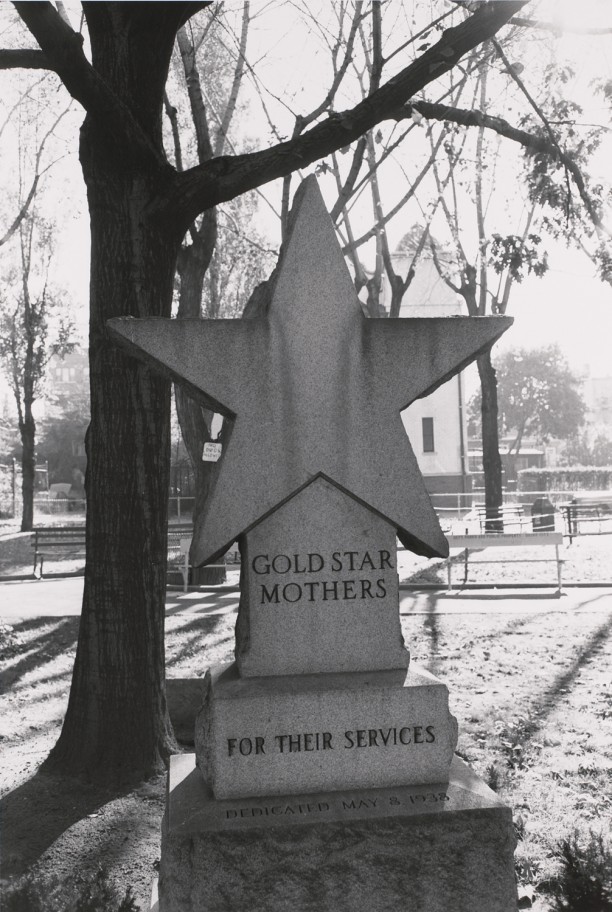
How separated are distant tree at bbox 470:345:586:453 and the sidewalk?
65.3 m

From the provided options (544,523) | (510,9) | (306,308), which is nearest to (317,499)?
(306,308)

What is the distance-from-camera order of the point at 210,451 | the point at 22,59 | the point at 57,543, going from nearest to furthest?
the point at 22,59 → the point at 210,451 → the point at 57,543

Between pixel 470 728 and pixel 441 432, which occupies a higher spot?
pixel 441 432

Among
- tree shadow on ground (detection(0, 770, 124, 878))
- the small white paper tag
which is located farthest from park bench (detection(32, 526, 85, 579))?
tree shadow on ground (detection(0, 770, 124, 878))

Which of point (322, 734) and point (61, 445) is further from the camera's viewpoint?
point (61, 445)

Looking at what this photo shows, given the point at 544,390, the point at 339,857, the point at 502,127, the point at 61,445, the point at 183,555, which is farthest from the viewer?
the point at 544,390

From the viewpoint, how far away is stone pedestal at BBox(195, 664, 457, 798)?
3391 millimetres

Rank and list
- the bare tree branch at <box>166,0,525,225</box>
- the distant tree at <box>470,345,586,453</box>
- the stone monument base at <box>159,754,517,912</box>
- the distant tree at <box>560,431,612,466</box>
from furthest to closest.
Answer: the distant tree at <box>560,431,612,466</box>
the distant tree at <box>470,345,586,453</box>
the bare tree branch at <box>166,0,525,225</box>
the stone monument base at <box>159,754,517,912</box>

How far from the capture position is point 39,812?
5.02m

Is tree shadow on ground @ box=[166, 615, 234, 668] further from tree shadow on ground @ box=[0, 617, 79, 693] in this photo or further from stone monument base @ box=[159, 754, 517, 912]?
stone monument base @ box=[159, 754, 517, 912]

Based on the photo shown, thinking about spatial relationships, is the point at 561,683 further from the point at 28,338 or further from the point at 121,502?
the point at 28,338

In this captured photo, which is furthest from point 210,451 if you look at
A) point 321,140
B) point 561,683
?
point 321,140

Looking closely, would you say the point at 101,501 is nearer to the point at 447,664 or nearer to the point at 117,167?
the point at 117,167

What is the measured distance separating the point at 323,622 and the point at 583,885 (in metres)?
1.53
